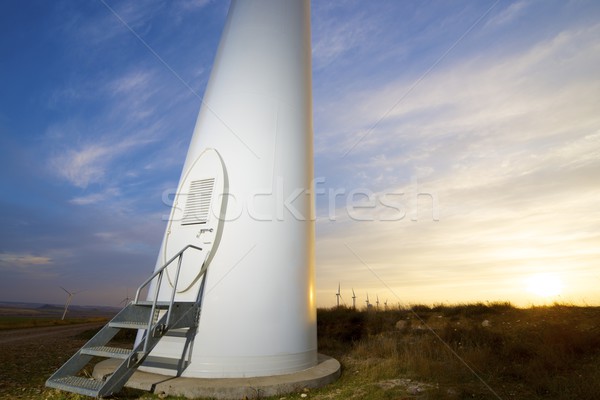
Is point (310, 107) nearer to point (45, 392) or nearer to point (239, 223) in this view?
point (239, 223)

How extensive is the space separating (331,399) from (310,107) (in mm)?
5006

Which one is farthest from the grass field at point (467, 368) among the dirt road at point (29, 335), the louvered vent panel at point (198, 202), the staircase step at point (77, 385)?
the dirt road at point (29, 335)

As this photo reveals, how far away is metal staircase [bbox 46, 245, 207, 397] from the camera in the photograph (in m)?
4.57

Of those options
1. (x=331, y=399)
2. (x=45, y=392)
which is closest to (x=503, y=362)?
(x=331, y=399)

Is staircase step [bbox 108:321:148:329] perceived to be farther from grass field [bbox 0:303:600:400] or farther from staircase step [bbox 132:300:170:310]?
grass field [bbox 0:303:600:400]

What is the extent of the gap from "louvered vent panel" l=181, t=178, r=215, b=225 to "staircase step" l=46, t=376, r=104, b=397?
243 centimetres

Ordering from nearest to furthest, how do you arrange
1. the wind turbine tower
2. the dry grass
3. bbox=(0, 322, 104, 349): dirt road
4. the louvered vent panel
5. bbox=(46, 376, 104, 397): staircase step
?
bbox=(46, 376, 104, 397): staircase step
the wind turbine tower
the dry grass
the louvered vent panel
bbox=(0, 322, 104, 349): dirt road

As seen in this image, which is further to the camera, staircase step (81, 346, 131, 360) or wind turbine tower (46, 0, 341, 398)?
wind turbine tower (46, 0, 341, 398)

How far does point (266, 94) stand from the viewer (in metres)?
6.46

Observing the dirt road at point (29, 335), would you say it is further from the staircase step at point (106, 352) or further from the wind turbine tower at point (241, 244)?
the wind turbine tower at point (241, 244)

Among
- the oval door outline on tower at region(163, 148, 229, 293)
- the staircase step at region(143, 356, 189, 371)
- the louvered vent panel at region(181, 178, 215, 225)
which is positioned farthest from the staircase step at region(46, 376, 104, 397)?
→ the louvered vent panel at region(181, 178, 215, 225)

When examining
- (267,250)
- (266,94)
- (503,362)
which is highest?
(266,94)

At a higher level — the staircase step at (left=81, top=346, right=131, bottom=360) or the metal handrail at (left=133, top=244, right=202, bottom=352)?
the metal handrail at (left=133, top=244, right=202, bottom=352)

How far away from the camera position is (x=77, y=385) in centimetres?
453
